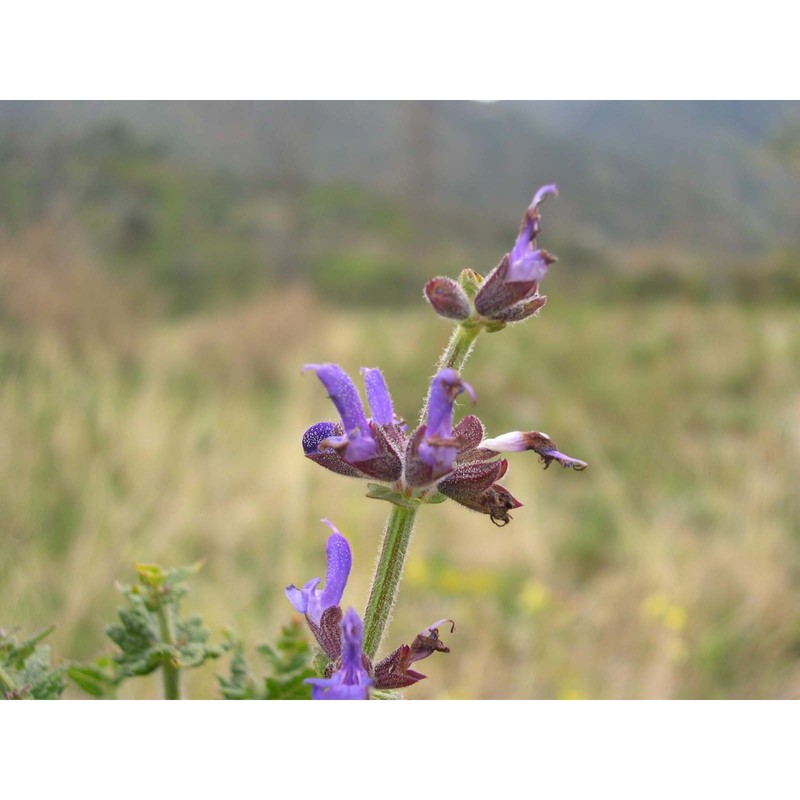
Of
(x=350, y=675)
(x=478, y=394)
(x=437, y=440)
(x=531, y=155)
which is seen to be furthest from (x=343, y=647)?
(x=531, y=155)

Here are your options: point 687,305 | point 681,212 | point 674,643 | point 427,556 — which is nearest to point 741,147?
point 687,305

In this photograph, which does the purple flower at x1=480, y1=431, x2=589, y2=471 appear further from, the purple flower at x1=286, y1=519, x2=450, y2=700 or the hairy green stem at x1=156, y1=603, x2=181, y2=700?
the hairy green stem at x1=156, y1=603, x2=181, y2=700

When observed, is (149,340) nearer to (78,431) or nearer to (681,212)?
(78,431)

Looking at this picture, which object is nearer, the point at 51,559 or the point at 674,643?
the point at 674,643

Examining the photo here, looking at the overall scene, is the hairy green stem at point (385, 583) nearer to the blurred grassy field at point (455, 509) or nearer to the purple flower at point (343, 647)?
the purple flower at point (343, 647)

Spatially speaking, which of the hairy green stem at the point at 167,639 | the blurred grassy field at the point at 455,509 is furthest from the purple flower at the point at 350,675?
the blurred grassy field at the point at 455,509

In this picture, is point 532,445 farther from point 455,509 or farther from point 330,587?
point 455,509
